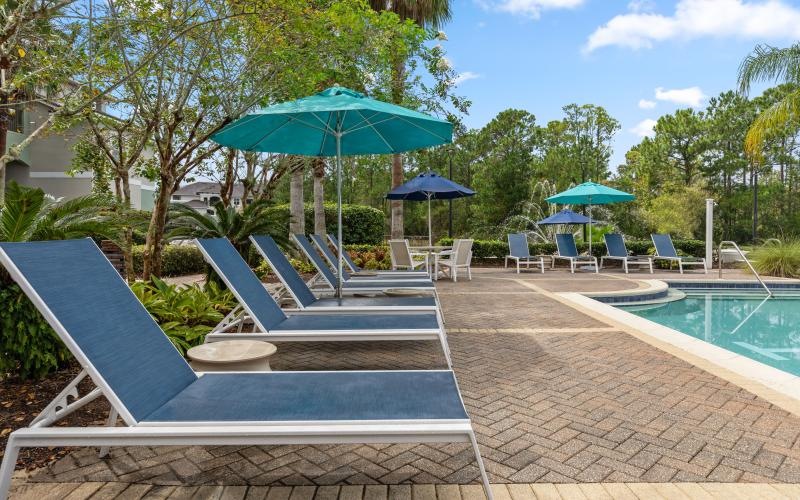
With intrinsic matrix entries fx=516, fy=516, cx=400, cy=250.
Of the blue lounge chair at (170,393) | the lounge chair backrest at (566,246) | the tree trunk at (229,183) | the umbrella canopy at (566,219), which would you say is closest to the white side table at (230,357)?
the blue lounge chair at (170,393)

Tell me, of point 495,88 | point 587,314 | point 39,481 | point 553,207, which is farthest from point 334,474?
point 495,88

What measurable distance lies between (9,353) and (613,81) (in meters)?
30.1

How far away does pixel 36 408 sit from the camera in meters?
Answer: 3.26

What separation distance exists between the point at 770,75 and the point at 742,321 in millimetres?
11445

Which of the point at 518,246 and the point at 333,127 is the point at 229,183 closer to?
the point at 333,127

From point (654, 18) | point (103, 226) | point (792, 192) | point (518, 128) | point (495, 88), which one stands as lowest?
point (103, 226)

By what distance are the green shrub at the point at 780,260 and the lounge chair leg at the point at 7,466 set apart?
53.5ft

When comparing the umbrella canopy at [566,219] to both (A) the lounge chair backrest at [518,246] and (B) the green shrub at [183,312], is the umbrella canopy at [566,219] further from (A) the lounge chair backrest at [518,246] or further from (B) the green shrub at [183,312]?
(B) the green shrub at [183,312]

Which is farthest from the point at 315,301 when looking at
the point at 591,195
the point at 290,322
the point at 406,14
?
the point at 406,14

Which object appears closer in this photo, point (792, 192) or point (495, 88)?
point (495, 88)

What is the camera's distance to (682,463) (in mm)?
2596

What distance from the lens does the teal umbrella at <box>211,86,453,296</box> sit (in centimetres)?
460

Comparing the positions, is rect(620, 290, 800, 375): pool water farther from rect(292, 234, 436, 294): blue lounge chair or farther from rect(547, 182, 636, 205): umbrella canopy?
rect(547, 182, 636, 205): umbrella canopy

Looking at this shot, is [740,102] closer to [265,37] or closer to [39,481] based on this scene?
[265,37]
